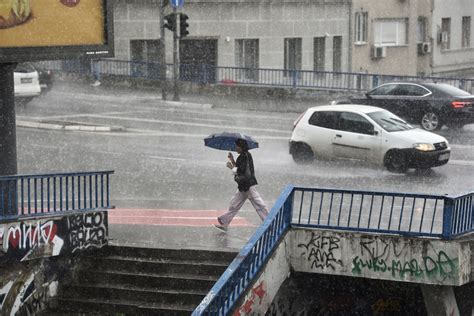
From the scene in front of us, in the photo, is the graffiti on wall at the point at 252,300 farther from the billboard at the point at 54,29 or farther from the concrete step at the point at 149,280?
the billboard at the point at 54,29

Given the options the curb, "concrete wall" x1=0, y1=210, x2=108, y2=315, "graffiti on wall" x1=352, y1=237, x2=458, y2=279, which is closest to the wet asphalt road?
the curb

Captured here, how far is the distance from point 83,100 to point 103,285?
2192 centimetres

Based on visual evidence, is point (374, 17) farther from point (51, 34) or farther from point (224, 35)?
point (51, 34)

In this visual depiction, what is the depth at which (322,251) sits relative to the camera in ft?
51.8

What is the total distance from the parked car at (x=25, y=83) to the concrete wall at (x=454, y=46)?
28604mm

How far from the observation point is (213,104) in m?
37.8

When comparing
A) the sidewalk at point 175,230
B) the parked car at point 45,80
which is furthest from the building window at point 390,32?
the sidewalk at point 175,230

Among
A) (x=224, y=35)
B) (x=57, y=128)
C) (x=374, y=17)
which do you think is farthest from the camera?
(x=374, y=17)

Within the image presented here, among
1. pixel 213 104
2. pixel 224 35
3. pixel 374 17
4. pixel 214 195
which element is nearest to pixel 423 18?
pixel 374 17

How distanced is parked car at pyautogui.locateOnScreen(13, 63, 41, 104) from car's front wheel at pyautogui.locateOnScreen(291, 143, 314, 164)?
37.6 ft

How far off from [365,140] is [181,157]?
4661 millimetres

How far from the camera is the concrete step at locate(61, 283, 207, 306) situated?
51.2ft

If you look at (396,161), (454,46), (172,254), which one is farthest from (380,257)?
(454,46)

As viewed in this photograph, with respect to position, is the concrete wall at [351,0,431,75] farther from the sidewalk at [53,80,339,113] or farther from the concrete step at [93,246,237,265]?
the concrete step at [93,246,237,265]
